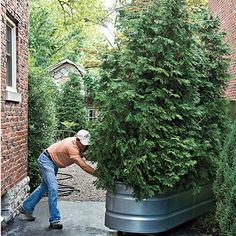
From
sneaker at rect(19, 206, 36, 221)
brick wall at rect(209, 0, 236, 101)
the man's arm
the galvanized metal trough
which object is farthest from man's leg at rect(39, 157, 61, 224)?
brick wall at rect(209, 0, 236, 101)

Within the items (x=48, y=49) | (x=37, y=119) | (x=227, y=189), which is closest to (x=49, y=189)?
(x=227, y=189)

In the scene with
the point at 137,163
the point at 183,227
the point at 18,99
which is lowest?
the point at 183,227

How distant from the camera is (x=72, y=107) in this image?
19391mm

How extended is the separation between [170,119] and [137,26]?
4.32ft

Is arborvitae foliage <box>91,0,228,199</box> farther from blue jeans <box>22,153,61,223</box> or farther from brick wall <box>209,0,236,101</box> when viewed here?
brick wall <box>209,0,236,101</box>

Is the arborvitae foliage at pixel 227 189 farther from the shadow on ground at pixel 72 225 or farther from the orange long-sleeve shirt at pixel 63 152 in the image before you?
the orange long-sleeve shirt at pixel 63 152

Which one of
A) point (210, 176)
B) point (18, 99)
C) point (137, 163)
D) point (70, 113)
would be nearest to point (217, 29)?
point (210, 176)

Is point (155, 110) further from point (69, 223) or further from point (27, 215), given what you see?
point (27, 215)

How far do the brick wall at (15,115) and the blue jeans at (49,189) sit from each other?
43 centimetres

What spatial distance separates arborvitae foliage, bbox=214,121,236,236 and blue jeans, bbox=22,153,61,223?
2.49 meters

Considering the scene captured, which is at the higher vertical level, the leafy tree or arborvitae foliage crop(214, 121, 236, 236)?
the leafy tree

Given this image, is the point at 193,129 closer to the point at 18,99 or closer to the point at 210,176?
the point at 210,176

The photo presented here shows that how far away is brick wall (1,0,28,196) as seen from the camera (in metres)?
A: 5.87

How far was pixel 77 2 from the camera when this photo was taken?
55.5 ft
